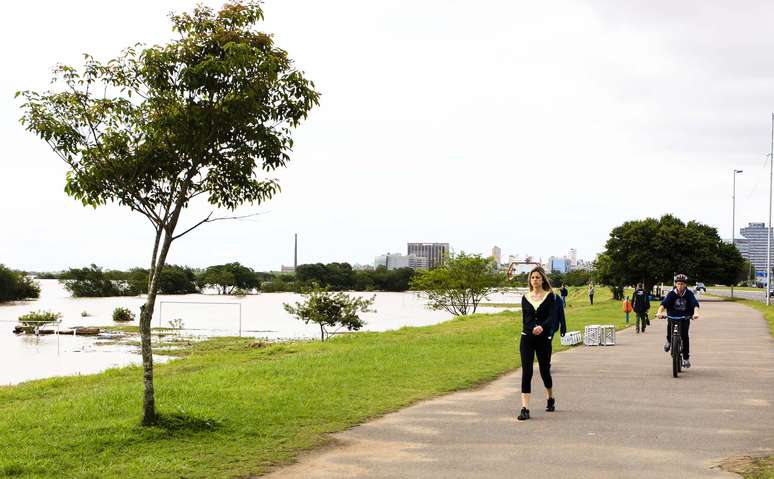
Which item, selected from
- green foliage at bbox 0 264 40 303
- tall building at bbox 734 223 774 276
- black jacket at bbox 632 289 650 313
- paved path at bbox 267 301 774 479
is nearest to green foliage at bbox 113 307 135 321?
green foliage at bbox 0 264 40 303

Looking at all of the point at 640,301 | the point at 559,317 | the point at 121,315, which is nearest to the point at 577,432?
the point at 559,317

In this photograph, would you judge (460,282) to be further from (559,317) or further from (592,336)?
(559,317)

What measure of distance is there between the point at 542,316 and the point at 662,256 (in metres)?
57.5

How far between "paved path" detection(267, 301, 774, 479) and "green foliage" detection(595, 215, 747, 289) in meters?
51.2

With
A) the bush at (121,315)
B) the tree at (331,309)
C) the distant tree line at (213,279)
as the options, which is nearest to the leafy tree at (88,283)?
the distant tree line at (213,279)

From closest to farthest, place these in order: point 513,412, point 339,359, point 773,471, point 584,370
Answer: point 773,471, point 513,412, point 584,370, point 339,359

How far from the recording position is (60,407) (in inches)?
387

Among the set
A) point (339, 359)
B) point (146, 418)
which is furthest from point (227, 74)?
point (339, 359)

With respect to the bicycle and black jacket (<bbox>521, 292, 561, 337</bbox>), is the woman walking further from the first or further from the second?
the bicycle

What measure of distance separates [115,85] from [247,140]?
5.09 ft

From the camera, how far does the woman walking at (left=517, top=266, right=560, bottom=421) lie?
9.01 metres

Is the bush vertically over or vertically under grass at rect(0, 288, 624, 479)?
under

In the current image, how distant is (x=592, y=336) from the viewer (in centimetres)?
1980

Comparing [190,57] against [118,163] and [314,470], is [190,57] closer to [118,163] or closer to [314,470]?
[118,163]
